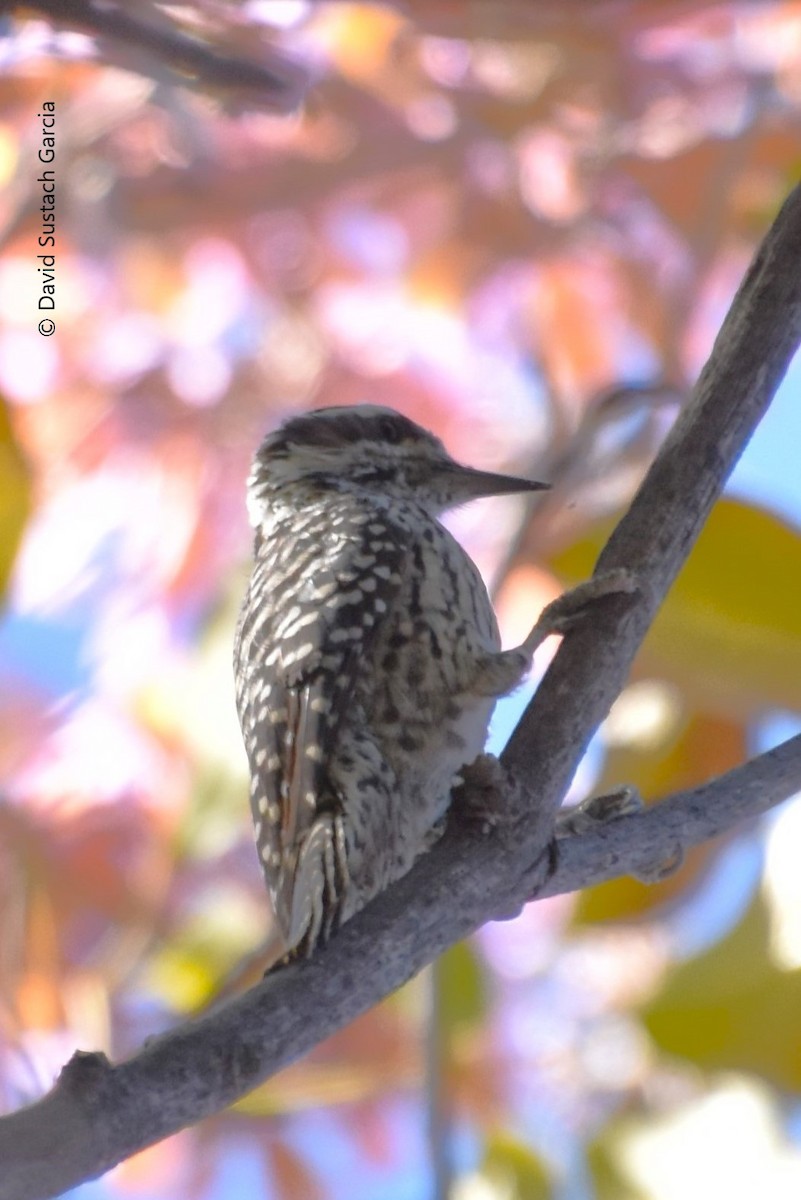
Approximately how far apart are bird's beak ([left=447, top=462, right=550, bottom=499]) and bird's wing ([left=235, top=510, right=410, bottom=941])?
26 centimetres

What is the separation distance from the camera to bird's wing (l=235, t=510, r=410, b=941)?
195 cm

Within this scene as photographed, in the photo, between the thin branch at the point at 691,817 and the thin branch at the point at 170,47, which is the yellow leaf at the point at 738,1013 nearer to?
the thin branch at the point at 691,817

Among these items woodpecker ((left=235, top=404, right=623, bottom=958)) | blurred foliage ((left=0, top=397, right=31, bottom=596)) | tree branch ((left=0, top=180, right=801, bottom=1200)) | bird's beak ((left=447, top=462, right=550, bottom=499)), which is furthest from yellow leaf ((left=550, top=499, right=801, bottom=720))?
blurred foliage ((left=0, top=397, right=31, bottom=596))

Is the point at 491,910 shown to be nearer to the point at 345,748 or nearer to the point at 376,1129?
the point at 345,748

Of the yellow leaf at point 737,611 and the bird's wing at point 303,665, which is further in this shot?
the yellow leaf at point 737,611

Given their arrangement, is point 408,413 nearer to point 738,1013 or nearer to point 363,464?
point 363,464

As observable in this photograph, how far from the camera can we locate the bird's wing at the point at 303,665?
1.95 meters

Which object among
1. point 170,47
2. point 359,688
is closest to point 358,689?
point 359,688

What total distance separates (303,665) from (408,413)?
1.64 metres

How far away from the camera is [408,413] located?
360cm

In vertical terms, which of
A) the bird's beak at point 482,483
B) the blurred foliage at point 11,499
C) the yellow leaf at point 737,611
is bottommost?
the yellow leaf at point 737,611

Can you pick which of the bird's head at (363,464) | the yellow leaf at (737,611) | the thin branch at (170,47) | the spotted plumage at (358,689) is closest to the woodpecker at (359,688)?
the spotted plumage at (358,689)

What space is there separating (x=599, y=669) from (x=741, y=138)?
1725 millimetres

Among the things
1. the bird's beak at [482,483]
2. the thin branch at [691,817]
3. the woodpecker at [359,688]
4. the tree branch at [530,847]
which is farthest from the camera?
the bird's beak at [482,483]
